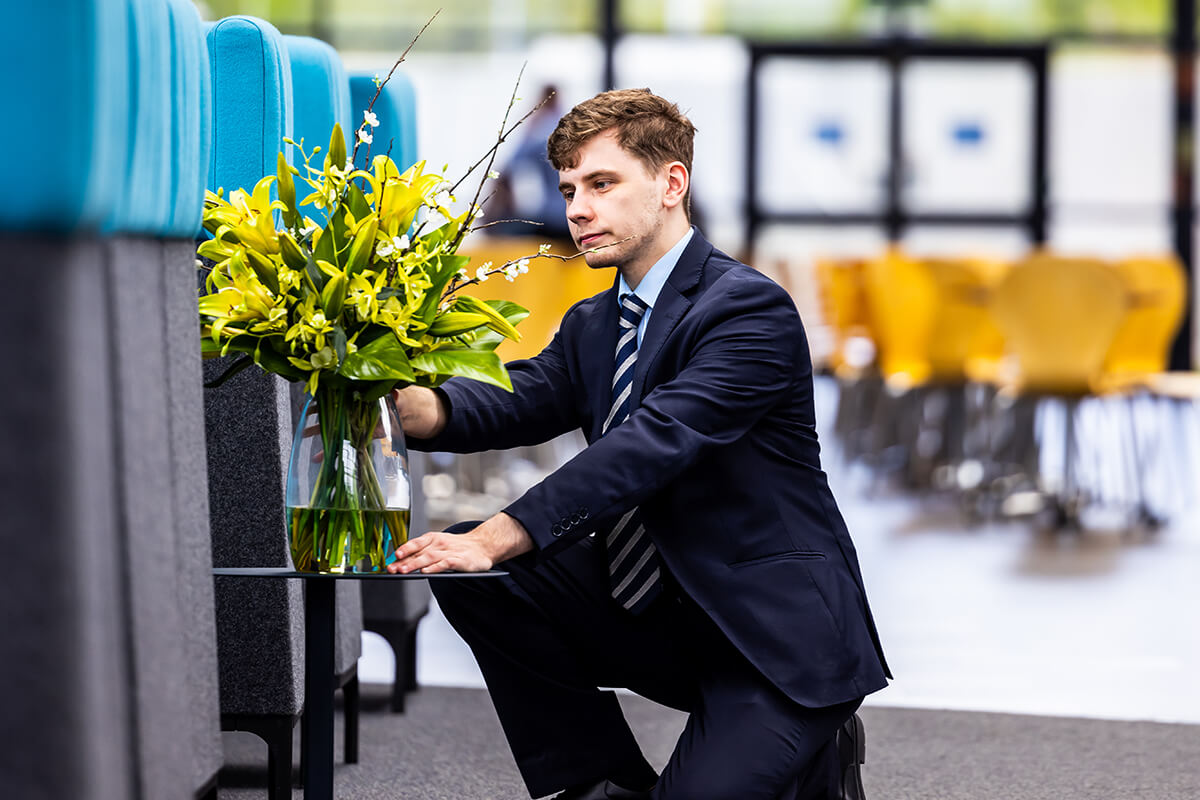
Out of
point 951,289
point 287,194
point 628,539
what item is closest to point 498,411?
point 628,539

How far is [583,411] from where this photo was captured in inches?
95.1

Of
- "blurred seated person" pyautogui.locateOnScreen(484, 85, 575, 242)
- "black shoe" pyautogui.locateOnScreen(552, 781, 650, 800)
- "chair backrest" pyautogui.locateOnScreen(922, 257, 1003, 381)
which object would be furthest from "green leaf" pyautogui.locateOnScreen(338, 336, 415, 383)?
"chair backrest" pyautogui.locateOnScreen(922, 257, 1003, 381)

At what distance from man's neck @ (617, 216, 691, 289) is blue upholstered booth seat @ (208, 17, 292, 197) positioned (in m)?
0.58

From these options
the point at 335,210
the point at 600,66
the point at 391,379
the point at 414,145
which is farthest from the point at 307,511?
the point at 600,66

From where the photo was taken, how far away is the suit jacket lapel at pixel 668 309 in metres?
2.23

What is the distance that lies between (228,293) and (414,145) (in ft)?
5.37

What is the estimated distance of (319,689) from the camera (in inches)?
74.4

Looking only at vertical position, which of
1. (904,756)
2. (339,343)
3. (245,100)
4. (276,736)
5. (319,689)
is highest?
(245,100)

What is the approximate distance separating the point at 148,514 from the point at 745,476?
3.16 ft

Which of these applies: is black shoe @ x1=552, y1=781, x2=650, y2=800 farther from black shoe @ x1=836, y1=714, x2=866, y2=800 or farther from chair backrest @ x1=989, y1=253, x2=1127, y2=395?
chair backrest @ x1=989, y1=253, x2=1127, y2=395

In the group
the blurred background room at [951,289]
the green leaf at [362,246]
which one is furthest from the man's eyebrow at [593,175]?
the blurred background room at [951,289]

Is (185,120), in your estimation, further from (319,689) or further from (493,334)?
(319,689)

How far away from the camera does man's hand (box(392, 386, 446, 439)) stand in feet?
7.20

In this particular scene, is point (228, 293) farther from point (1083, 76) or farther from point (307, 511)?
point (1083, 76)
